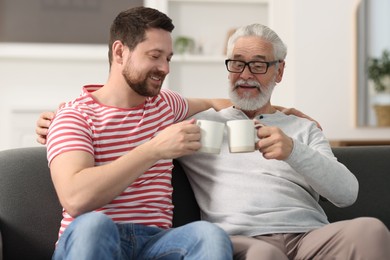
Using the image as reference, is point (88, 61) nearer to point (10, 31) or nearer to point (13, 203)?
point (10, 31)

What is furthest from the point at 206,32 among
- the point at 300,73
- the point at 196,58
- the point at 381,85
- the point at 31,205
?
the point at 31,205

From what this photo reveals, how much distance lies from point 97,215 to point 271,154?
0.52m

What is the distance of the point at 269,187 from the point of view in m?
2.10

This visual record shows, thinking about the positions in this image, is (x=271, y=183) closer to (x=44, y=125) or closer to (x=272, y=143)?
(x=272, y=143)

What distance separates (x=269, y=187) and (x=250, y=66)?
1.48 ft

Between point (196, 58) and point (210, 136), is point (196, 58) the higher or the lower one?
the higher one

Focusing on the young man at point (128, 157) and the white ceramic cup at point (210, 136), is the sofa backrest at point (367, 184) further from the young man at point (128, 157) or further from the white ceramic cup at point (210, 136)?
the white ceramic cup at point (210, 136)

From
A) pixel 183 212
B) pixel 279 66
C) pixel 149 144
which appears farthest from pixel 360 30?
pixel 149 144

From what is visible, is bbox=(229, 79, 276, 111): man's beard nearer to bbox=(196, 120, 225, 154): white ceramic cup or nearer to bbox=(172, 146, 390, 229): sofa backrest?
bbox=(172, 146, 390, 229): sofa backrest

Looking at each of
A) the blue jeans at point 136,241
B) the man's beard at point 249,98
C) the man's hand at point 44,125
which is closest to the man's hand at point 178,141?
the blue jeans at point 136,241

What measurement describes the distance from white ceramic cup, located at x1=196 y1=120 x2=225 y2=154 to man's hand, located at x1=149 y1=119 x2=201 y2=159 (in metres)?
0.01

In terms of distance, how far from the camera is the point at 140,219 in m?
1.89

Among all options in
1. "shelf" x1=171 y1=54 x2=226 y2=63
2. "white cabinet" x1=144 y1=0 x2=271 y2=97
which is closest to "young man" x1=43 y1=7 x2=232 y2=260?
"shelf" x1=171 y1=54 x2=226 y2=63

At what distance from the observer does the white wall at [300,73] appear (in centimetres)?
549
